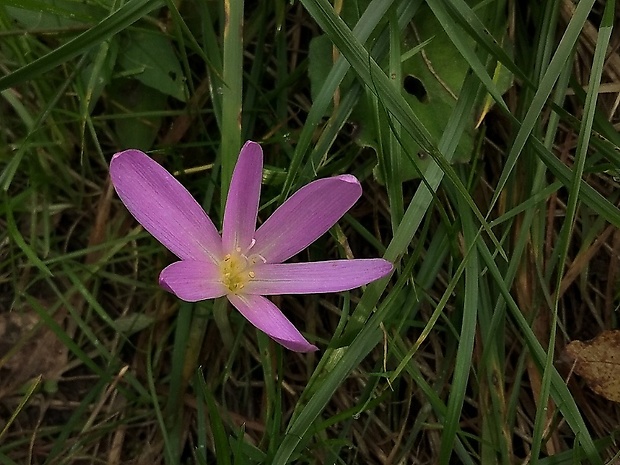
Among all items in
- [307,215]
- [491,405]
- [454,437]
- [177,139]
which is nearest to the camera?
[307,215]

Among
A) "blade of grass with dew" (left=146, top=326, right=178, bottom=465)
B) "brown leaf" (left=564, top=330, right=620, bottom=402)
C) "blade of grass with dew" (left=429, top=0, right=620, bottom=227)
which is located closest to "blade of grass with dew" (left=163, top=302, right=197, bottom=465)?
"blade of grass with dew" (left=146, top=326, right=178, bottom=465)

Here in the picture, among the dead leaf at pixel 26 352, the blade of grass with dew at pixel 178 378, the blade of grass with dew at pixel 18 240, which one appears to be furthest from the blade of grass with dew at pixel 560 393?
the dead leaf at pixel 26 352

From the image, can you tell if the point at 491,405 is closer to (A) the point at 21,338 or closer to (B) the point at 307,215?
(B) the point at 307,215

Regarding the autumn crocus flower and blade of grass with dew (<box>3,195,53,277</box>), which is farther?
blade of grass with dew (<box>3,195,53,277</box>)

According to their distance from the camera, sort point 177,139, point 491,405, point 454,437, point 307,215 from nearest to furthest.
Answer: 1. point 307,215
2. point 454,437
3. point 491,405
4. point 177,139

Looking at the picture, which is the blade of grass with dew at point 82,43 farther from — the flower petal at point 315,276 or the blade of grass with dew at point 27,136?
the flower petal at point 315,276

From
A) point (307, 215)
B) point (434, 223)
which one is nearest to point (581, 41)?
point (434, 223)

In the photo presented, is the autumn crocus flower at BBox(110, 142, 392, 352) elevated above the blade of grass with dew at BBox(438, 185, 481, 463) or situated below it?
above

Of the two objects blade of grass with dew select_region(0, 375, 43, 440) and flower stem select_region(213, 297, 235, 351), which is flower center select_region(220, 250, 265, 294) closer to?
flower stem select_region(213, 297, 235, 351)
